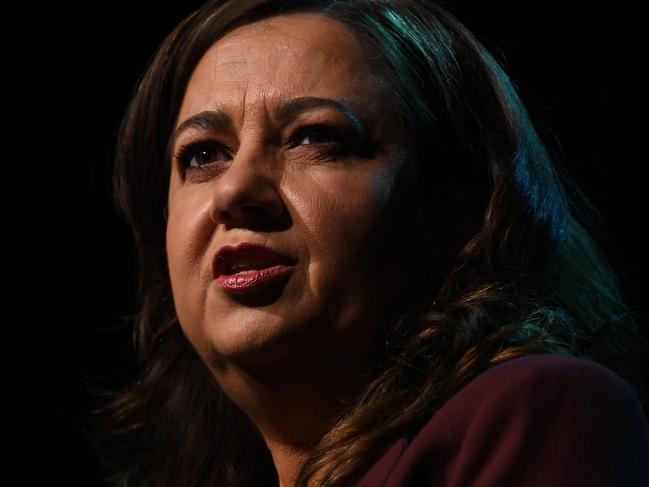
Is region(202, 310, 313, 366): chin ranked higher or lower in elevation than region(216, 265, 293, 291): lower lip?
lower

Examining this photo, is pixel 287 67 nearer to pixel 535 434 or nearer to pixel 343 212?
pixel 343 212

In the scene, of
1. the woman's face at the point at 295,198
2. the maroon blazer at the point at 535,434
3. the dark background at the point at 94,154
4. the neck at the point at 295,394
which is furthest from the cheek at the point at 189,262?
the dark background at the point at 94,154

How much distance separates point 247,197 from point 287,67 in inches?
10.2

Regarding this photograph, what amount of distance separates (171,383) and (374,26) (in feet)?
2.82

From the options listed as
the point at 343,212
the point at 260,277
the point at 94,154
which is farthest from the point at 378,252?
the point at 94,154

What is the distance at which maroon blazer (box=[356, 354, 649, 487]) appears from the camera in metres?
1.07

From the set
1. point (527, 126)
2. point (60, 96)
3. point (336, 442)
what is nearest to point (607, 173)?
point (527, 126)

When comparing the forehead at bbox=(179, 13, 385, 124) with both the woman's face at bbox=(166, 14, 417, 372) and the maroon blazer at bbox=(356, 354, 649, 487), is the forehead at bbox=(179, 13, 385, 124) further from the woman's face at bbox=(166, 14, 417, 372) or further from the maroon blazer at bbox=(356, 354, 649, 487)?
the maroon blazer at bbox=(356, 354, 649, 487)

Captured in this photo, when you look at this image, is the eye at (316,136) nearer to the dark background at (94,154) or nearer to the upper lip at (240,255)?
the upper lip at (240,255)

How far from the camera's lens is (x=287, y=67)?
59.3 inches

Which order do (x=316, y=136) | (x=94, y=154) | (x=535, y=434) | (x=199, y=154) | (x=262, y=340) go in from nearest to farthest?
(x=535, y=434) < (x=262, y=340) < (x=316, y=136) < (x=199, y=154) < (x=94, y=154)

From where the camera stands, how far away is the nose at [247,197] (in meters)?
1.38

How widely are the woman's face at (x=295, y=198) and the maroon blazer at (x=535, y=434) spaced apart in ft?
0.87

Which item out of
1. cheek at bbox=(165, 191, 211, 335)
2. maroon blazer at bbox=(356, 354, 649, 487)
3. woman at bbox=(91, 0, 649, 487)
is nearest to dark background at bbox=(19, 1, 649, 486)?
woman at bbox=(91, 0, 649, 487)
